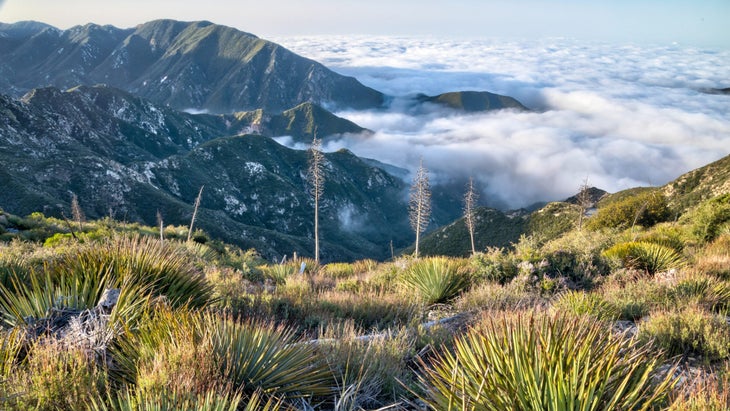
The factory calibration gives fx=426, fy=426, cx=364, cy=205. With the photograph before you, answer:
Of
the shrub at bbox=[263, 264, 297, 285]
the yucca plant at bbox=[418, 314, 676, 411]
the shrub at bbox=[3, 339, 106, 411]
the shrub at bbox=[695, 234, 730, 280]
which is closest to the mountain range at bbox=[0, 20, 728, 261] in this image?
the shrub at bbox=[263, 264, 297, 285]

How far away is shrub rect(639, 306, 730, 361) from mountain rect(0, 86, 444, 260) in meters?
19.4

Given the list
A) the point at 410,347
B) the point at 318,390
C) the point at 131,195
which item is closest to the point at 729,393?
the point at 410,347

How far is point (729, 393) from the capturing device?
2.42 metres

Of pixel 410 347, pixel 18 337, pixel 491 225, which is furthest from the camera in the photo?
pixel 491 225

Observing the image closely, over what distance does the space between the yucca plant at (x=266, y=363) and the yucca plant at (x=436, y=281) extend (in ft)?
11.8

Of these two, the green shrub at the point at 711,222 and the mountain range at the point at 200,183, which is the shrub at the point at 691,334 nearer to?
the mountain range at the point at 200,183

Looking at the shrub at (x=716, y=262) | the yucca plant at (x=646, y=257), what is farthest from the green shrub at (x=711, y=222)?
the yucca plant at (x=646, y=257)

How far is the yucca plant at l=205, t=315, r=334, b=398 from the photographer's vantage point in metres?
2.67

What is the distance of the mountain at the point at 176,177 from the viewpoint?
64.2 m

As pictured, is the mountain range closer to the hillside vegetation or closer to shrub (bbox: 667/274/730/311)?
the hillside vegetation

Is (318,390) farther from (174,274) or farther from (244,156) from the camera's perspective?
(244,156)

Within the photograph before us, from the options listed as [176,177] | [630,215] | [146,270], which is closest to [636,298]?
[146,270]

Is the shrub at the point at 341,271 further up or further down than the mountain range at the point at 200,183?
further up

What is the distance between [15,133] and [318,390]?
3717 inches
